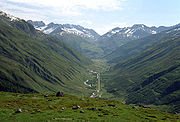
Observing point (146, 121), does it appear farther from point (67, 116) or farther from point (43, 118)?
point (43, 118)

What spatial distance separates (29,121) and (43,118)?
358 cm

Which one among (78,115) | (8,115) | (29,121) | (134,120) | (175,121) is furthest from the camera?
(175,121)

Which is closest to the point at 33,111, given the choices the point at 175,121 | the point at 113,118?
the point at 113,118

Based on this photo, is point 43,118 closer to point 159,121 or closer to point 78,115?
point 78,115

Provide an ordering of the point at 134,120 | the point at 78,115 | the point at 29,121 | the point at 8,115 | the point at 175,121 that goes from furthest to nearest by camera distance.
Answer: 1. the point at 175,121
2. the point at 134,120
3. the point at 78,115
4. the point at 8,115
5. the point at 29,121

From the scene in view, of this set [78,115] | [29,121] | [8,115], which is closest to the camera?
[29,121]

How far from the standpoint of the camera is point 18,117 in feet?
152

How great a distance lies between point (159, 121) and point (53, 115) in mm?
32829

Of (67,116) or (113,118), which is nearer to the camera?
(67,116)

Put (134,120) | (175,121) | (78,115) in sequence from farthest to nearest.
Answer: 1. (175,121)
2. (134,120)
3. (78,115)

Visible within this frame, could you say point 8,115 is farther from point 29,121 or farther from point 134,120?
point 134,120

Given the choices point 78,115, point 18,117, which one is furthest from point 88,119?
point 18,117

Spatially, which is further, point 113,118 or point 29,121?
point 113,118

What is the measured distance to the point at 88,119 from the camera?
47.7m
